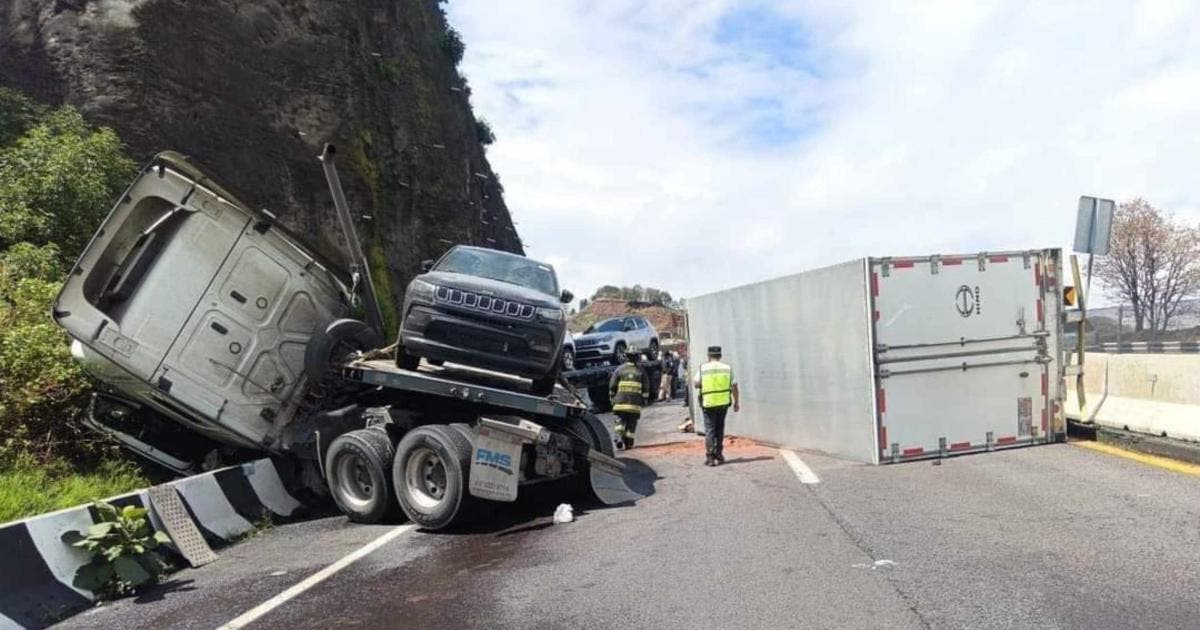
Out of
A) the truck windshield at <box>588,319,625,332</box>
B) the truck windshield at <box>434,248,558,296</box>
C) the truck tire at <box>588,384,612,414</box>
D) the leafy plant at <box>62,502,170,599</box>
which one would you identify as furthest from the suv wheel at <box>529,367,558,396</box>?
the truck windshield at <box>588,319,625,332</box>

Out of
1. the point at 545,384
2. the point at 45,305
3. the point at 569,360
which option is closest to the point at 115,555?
the point at 545,384

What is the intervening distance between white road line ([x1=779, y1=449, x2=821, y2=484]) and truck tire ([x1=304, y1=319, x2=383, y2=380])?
5050 millimetres

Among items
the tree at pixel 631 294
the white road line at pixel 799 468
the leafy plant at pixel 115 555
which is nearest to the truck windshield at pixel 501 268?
the white road line at pixel 799 468

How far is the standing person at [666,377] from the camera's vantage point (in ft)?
86.2

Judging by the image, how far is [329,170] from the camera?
389 inches

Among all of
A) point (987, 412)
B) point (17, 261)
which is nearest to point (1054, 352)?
point (987, 412)

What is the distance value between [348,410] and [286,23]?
18202 mm

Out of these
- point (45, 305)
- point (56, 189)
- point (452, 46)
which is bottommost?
point (45, 305)

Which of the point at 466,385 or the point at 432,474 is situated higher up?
the point at 466,385

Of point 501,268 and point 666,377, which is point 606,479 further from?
point 666,377

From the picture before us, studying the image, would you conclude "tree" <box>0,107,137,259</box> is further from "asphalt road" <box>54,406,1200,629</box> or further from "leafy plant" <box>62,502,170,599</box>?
"leafy plant" <box>62,502,170,599</box>

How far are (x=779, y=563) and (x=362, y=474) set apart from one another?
4566mm

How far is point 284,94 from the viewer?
23.0 m

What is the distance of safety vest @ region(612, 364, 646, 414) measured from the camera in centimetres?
1350
